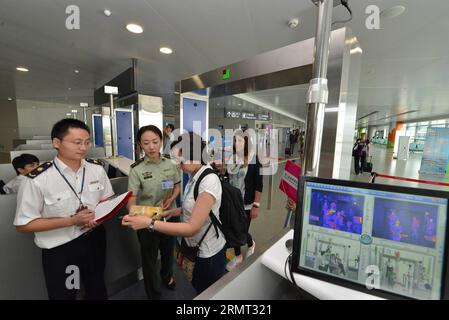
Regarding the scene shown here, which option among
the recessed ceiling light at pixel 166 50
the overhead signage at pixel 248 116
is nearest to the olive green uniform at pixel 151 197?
the recessed ceiling light at pixel 166 50

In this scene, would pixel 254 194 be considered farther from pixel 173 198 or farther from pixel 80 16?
pixel 80 16

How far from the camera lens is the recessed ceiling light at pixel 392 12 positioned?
190 centimetres

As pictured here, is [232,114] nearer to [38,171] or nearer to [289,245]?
[38,171]

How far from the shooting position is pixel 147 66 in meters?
4.16

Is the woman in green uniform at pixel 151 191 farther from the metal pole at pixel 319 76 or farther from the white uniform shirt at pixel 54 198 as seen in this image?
the metal pole at pixel 319 76

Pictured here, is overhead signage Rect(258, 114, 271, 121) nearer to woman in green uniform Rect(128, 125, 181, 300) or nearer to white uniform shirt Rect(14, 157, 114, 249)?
woman in green uniform Rect(128, 125, 181, 300)

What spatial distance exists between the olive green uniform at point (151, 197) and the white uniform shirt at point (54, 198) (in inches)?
14.4

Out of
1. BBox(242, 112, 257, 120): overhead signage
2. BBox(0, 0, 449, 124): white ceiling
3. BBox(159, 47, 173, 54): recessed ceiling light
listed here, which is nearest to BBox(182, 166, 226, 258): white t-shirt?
BBox(0, 0, 449, 124): white ceiling

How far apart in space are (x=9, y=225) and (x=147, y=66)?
11.9 feet

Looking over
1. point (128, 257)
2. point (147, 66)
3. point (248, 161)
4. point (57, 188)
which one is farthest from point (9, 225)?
point (147, 66)

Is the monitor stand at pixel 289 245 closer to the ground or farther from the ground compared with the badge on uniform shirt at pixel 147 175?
closer to the ground

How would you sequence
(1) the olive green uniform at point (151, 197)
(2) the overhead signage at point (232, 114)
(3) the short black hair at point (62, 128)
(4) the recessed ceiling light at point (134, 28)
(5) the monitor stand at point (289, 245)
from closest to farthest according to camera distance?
1. (5) the monitor stand at point (289, 245)
2. (3) the short black hair at point (62, 128)
3. (1) the olive green uniform at point (151, 197)
4. (4) the recessed ceiling light at point (134, 28)
5. (2) the overhead signage at point (232, 114)

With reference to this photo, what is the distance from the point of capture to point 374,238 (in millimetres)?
689

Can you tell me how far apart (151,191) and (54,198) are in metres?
0.68
